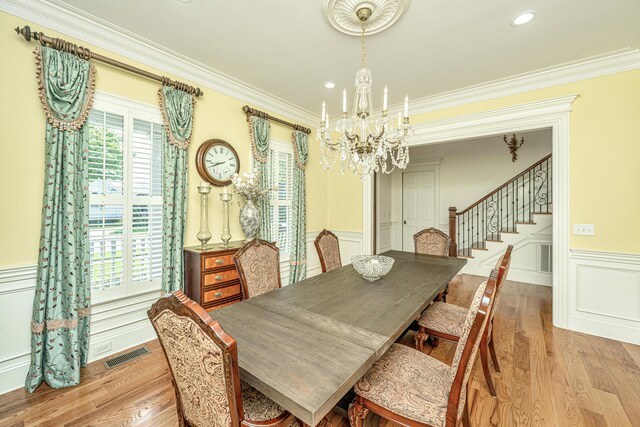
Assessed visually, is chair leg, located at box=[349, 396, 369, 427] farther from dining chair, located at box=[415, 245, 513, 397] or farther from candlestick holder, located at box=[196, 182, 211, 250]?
candlestick holder, located at box=[196, 182, 211, 250]

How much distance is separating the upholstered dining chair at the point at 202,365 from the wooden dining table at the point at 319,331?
0.13 metres

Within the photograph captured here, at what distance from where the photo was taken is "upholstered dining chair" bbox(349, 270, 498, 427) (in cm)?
110

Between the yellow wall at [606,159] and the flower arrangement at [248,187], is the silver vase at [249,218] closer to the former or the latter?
the flower arrangement at [248,187]

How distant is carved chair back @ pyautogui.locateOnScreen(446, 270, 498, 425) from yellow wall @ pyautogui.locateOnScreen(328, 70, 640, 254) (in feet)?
8.86

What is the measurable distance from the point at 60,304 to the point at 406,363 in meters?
2.50

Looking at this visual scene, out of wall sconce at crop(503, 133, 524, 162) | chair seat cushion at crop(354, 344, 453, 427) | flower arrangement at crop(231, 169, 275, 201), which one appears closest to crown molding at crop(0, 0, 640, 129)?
flower arrangement at crop(231, 169, 275, 201)

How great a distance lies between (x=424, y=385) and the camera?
1.32m

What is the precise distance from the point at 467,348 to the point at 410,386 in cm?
41

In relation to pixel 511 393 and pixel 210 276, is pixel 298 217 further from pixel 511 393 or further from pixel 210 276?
pixel 511 393

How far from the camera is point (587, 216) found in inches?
111

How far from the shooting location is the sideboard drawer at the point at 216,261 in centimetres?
261

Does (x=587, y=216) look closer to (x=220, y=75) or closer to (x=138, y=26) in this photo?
(x=220, y=75)

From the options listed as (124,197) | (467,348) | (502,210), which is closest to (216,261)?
(124,197)

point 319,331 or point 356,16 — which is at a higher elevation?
point 356,16
